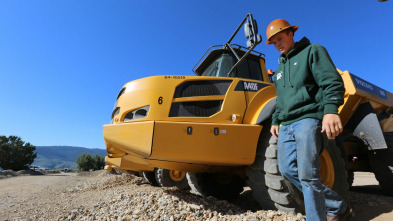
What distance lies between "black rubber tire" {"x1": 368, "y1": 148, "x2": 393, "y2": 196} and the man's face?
320cm

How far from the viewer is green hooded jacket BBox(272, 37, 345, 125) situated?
1.70 metres

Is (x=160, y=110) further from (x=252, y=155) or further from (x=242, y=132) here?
(x=252, y=155)

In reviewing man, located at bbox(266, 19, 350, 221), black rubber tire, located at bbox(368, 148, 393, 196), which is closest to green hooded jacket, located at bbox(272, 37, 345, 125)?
man, located at bbox(266, 19, 350, 221)

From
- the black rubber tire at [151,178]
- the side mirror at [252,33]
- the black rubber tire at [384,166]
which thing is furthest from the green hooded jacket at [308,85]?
the black rubber tire at [151,178]

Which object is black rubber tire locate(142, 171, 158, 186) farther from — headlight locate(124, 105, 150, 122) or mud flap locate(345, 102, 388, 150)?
mud flap locate(345, 102, 388, 150)

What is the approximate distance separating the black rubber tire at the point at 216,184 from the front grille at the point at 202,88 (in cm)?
194

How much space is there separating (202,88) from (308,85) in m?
1.45

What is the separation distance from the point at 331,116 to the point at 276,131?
2.35ft

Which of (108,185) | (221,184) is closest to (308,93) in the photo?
(221,184)

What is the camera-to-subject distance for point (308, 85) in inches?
75.2

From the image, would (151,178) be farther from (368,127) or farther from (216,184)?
(368,127)

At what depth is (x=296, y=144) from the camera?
74.0 inches

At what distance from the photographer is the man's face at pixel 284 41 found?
2.12m

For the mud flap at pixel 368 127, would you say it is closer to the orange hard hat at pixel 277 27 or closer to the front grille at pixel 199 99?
the front grille at pixel 199 99
